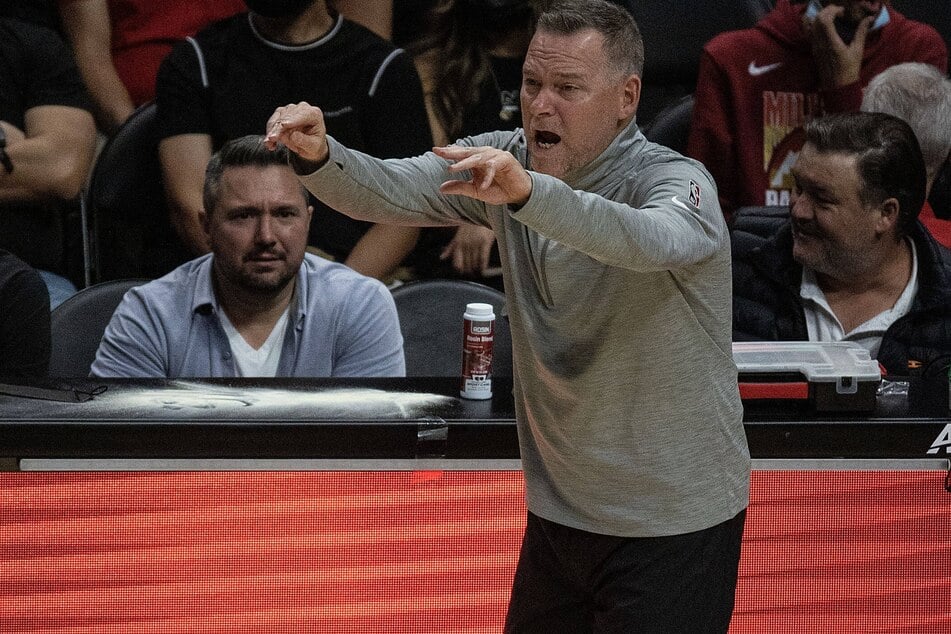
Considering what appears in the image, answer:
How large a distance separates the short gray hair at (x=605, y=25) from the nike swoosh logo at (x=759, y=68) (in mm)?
2155

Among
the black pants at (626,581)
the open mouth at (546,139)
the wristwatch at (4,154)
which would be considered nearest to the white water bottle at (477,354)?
the black pants at (626,581)

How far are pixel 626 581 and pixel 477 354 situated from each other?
0.66 meters

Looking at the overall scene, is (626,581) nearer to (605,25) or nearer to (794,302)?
(605,25)

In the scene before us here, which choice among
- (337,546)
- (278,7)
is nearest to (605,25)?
(337,546)

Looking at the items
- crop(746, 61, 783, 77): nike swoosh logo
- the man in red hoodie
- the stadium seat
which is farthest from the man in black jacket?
the stadium seat

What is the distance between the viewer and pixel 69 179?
12.6 feet

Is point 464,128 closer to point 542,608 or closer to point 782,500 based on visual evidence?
point 782,500

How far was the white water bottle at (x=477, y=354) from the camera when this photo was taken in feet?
7.82

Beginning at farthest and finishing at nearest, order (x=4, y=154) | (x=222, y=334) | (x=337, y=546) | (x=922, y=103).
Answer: (x=4, y=154), (x=922, y=103), (x=222, y=334), (x=337, y=546)

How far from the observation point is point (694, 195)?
68.2 inches

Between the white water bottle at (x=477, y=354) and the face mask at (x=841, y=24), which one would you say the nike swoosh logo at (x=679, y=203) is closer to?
the white water bottle at (x=477, y=354)

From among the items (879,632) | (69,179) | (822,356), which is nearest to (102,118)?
(69,179)

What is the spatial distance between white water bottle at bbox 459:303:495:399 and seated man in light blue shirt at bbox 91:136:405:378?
63 centimetres

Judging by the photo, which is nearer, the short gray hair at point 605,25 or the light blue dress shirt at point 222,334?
the short gray hair at point 605,25
